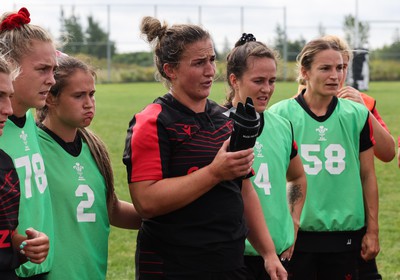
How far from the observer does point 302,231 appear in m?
4.73

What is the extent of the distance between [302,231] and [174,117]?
66.2 inches

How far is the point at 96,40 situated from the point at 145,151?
4561 cm

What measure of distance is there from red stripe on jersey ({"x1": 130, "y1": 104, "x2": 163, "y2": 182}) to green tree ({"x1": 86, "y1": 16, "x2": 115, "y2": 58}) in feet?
140

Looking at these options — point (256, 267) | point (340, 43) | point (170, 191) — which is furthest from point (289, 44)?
point (170, 191)

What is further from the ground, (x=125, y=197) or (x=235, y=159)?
(x=235, y=159)

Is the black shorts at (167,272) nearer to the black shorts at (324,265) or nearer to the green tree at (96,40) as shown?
the black shorts at (324,265)

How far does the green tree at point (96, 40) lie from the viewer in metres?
45.8

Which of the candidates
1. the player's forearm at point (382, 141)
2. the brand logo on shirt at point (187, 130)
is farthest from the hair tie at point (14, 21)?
the player's forearm at point (382, 141)

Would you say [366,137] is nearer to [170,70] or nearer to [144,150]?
[170,70]

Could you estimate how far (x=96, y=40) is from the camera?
48.1 m

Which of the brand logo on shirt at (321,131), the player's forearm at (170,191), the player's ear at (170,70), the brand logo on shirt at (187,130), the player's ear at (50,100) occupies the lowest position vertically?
the player's forearm at (170,191)

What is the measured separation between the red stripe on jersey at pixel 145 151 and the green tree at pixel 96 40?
4264 centimetres

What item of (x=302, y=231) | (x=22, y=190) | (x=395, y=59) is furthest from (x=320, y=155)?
(x=395, y=59)

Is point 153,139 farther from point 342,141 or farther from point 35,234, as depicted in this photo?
point 342,141
